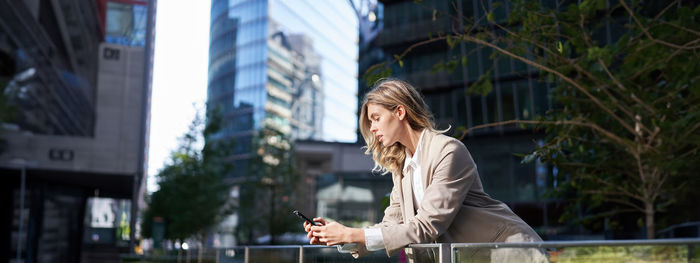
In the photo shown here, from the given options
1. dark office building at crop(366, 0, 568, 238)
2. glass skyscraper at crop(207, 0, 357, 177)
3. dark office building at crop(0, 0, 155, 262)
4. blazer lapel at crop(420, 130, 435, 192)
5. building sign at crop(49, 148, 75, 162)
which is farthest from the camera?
glass skyscraper at crop(207, 0, 357, 177)

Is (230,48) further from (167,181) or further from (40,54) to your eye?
(40,54)

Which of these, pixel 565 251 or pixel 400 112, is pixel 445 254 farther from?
pixel 400 112

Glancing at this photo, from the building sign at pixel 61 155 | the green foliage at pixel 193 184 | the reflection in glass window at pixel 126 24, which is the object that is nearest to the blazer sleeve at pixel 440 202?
the building sign at pixel 61 155

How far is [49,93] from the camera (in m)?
21.2

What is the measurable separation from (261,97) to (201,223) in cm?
4714

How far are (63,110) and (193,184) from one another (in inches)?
493

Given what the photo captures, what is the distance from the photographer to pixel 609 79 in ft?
23.6

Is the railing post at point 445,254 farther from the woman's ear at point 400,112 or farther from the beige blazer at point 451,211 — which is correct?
the woman's ear at point 400,112

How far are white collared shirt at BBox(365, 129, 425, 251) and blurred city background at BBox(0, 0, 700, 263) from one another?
2.07 feet

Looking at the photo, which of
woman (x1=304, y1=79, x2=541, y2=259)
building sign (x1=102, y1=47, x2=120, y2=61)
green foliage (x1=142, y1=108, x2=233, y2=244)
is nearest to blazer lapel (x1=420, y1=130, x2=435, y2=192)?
woman (x1=304, y1=79, x2=541, y2=259)

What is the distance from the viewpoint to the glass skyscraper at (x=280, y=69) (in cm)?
8200

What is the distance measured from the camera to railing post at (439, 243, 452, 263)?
2.27 m

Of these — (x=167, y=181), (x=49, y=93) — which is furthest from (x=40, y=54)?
(x=167, y=181)

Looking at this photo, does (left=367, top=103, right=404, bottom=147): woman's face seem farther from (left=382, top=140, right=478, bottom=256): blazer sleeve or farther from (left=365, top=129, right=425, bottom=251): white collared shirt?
(left=382, top=140, right=478, bottom=256): blazer sleeve
